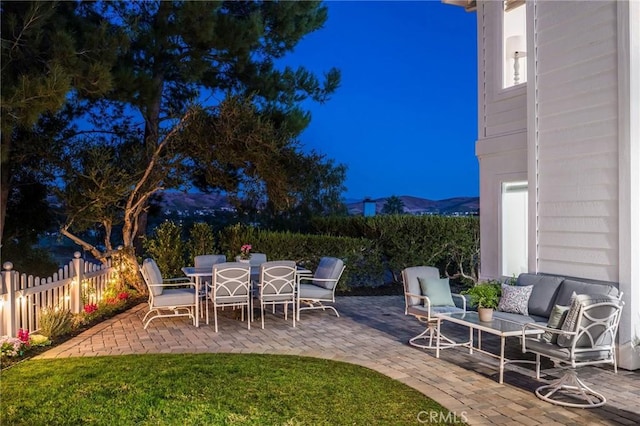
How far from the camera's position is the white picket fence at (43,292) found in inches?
235

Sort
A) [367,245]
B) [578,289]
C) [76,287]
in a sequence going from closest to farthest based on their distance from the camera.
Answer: [578,289], [76,287], [367,245]

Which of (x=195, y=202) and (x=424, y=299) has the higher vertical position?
(x=195, y=202)

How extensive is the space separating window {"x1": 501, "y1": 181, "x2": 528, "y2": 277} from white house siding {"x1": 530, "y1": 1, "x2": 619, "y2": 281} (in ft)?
4.70

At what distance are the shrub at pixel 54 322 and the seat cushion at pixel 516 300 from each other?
19.8 ft

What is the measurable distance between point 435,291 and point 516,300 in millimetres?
1027

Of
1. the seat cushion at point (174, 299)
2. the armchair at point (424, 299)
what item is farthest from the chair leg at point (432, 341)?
the seat cushion at point (174, 299)

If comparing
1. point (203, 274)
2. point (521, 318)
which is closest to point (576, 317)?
point (521, 318)

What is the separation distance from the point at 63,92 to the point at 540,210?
6.75 metres

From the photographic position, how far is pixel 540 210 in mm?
6727

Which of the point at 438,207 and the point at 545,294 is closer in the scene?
the point at 545,294

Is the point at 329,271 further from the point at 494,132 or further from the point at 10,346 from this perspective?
the point at 10,346

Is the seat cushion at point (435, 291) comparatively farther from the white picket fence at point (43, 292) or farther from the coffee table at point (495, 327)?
the white picket fence at point (43, 292)

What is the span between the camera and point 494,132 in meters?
8.27

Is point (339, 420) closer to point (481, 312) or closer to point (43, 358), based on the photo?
point (481, 312)
